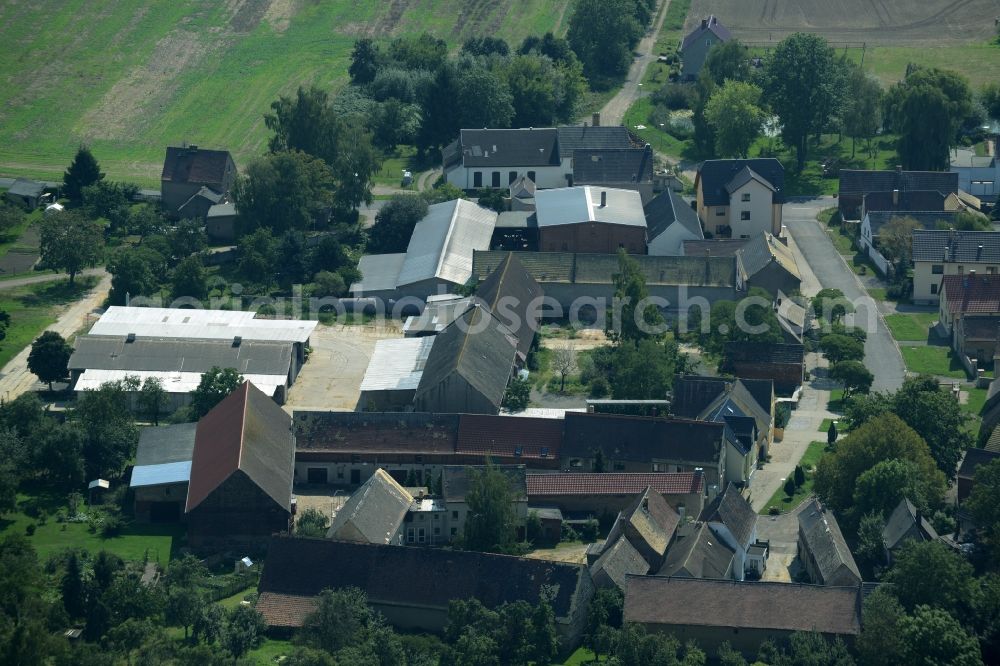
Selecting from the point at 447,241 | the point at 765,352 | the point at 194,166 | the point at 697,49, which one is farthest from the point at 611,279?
the point at 697,49

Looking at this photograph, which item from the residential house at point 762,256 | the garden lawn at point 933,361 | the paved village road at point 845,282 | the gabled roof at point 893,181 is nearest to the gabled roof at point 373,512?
the paved village road at point 845,282

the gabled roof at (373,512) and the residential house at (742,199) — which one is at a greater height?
the gabled roof at (373,512)

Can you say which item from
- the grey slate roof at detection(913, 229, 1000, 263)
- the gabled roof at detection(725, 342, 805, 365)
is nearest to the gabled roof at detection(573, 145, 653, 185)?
the grey slate roof at detection(913, 229, 1000, 263)

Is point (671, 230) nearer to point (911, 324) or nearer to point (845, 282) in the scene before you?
point (845, 282)

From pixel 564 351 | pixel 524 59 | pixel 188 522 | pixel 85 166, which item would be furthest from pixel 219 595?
pixel 524 59

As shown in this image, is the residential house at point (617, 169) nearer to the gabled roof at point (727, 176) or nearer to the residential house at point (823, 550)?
the gabled roof at point (727, 176)

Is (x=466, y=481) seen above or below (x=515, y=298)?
above
